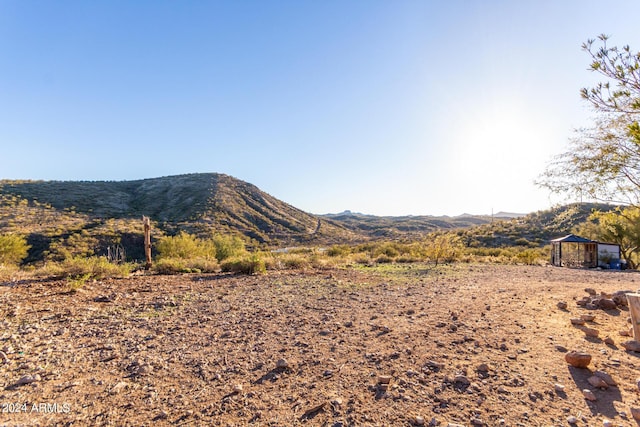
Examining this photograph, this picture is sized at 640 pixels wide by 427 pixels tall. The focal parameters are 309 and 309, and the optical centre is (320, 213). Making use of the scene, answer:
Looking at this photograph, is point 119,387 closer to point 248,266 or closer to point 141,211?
point 248,266

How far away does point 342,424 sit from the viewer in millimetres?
2547

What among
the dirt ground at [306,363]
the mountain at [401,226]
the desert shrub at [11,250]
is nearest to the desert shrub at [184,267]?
the dirt ground at [306,363]

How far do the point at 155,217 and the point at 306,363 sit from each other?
44.6m

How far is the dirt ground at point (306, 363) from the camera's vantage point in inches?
106

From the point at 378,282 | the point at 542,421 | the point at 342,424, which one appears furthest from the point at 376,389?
the point at 378,282

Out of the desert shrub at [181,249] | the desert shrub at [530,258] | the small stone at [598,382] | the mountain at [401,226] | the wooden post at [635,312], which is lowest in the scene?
the mountain at [401,226]

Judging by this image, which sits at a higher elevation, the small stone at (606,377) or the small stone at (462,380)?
the small stone at (606,377)

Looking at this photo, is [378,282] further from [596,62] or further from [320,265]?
[596,62]

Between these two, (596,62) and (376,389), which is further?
(596,62)

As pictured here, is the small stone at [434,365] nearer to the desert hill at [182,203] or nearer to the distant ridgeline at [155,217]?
the distant ridgeline at [155,217]

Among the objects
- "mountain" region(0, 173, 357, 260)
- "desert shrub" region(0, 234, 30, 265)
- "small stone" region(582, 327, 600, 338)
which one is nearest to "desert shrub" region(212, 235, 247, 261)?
"desert shrub" region(0, 234, 30, 265)

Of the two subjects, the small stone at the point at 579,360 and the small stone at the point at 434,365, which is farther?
the small stone at the point at 434,365

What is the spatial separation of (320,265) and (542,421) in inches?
495

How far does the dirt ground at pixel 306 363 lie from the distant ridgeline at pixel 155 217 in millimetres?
20642
